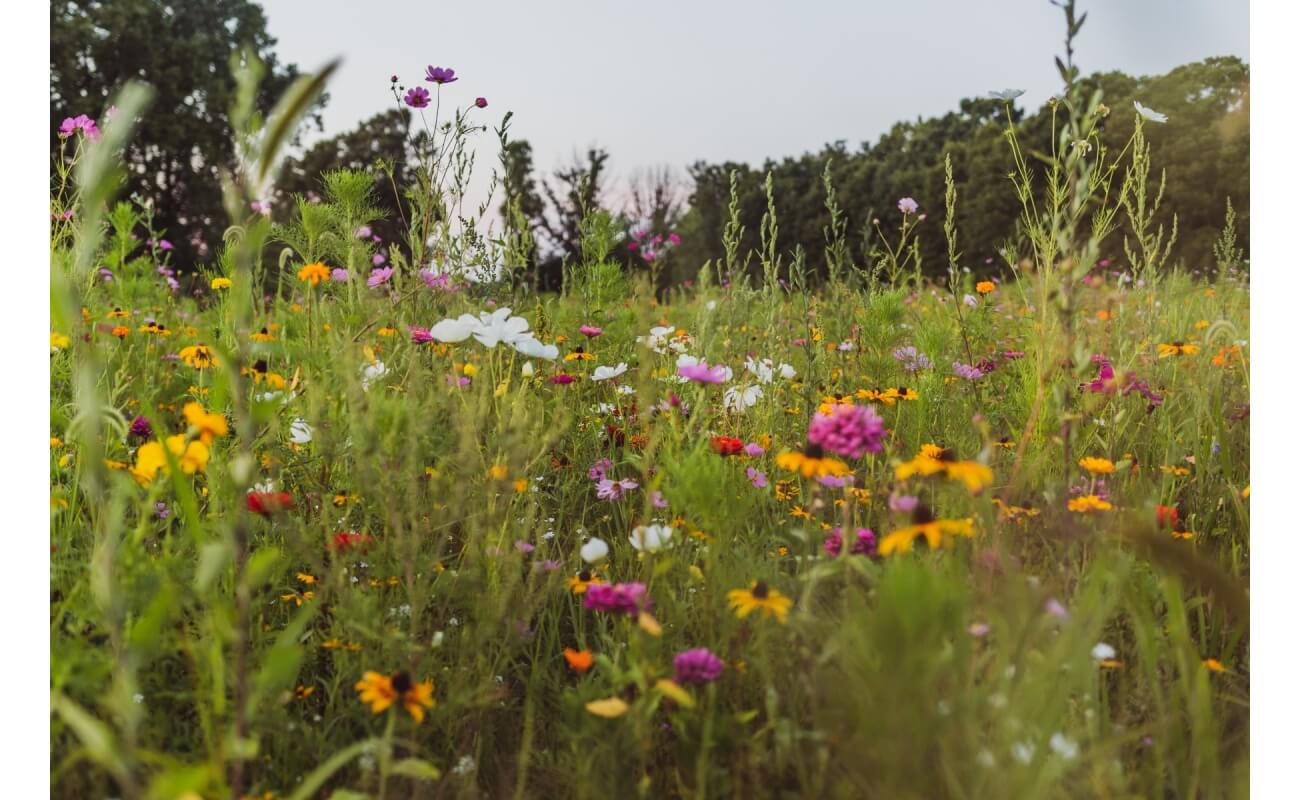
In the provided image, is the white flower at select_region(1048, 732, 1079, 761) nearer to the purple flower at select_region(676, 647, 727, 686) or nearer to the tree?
the purple flower at select_region(676, 647, 727, 686)

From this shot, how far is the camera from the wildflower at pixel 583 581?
1413mm

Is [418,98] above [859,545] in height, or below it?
above

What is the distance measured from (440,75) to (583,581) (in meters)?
1.78

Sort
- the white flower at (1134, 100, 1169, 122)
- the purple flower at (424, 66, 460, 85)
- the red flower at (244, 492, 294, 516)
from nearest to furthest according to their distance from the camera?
the red flower at (244, 492, 294, 516), the white flower at (1134, 100, 1169, 122), the purple flower at (424, 66, 460, 85)

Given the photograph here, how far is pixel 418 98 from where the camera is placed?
8.84ft

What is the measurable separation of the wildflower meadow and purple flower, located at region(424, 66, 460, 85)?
0.04ft

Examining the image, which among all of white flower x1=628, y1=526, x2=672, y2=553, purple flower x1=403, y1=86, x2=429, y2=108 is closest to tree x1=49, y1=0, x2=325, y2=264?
purple flower x1=403, y1=86, x2=429, y2=108

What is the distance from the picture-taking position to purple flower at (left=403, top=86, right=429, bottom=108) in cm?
268

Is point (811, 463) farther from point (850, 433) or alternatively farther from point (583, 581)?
A: point (583, 581)

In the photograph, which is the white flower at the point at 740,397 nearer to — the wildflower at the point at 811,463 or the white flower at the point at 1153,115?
the wildflower at the point at 811,463

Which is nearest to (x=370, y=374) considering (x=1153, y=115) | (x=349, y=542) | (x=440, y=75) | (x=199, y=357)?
(x=349, y=542)

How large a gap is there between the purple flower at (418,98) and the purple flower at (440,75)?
58mm

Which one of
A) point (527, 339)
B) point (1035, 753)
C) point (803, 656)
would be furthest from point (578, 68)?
point (1035, 753)
